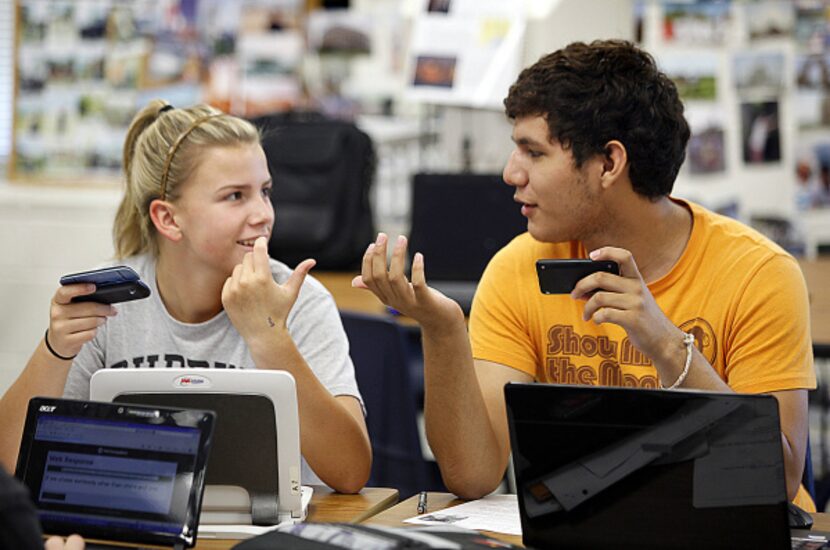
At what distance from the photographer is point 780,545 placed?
4.19ft

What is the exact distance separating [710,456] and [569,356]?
641mm

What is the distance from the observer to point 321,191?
3996 millimetres

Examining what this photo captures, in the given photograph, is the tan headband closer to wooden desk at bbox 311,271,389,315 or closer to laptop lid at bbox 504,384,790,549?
laptop lid at bbox 504,384,790,549

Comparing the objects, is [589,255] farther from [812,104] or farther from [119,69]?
[119,69]

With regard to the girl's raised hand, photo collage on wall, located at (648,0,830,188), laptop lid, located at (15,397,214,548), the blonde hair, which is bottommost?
laptop lid, located at (15,397,214,548)

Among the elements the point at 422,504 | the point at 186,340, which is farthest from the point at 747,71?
the point at 422,504

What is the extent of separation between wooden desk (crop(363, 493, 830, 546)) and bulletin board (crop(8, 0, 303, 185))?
2935 mm

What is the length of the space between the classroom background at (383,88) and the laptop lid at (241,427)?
2279 millimetres

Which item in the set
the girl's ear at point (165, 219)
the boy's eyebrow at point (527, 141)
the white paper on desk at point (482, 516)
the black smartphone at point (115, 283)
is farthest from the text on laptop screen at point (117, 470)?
the boy's eyebrow at point (527, 141)

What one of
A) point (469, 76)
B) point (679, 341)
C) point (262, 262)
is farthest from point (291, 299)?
point (469, 76)

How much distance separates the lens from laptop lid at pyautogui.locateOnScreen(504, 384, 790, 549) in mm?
1268

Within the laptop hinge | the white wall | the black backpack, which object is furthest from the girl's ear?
the white wall

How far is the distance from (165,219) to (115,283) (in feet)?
1.47

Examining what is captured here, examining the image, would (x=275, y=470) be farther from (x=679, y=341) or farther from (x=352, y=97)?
(x=352, y=97)
